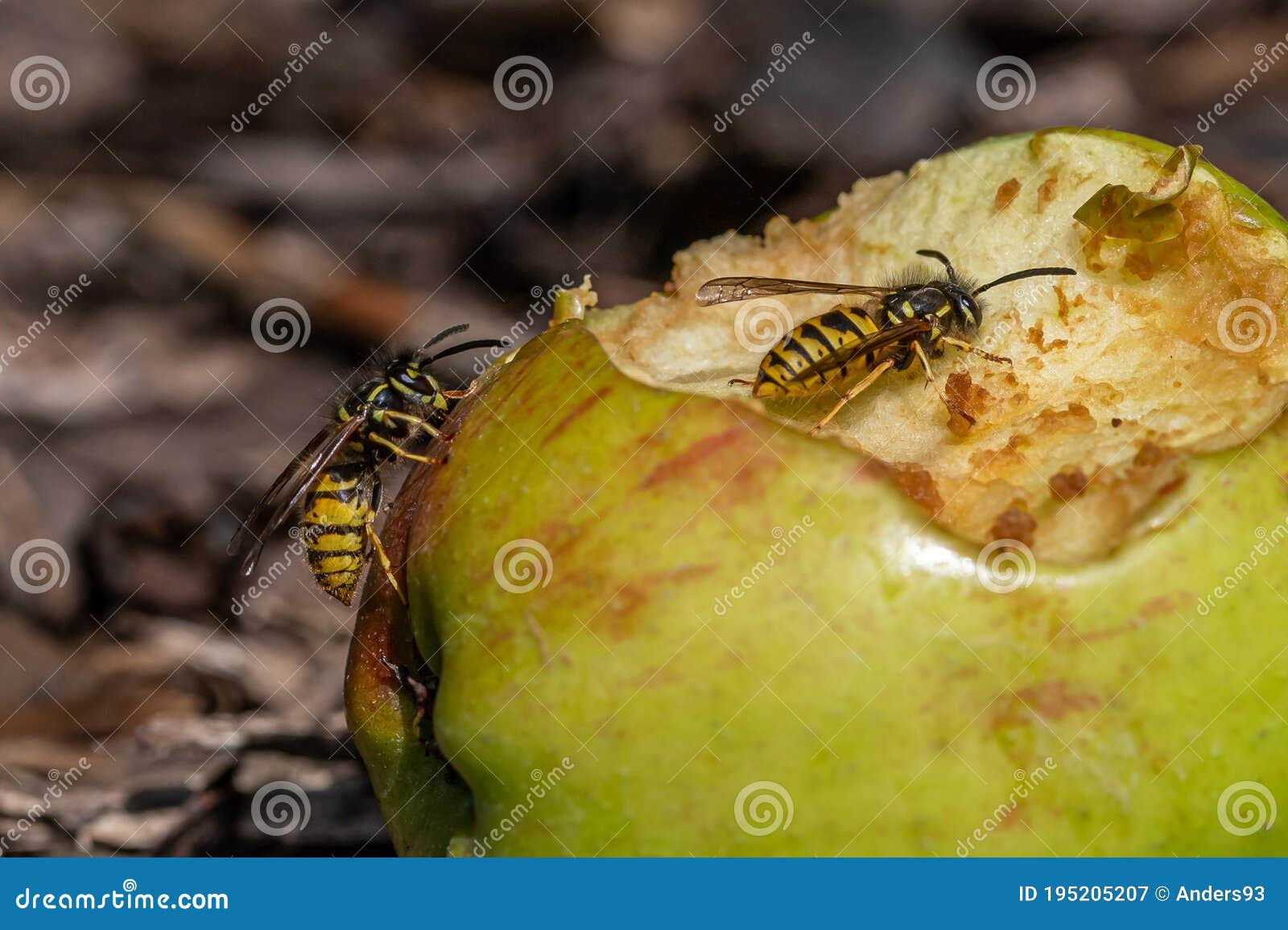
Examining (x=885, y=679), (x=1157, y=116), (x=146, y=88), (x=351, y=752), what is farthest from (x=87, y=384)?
(x=1157, y=116)

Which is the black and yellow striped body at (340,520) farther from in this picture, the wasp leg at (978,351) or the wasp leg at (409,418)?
the wasp leg at (978,351)

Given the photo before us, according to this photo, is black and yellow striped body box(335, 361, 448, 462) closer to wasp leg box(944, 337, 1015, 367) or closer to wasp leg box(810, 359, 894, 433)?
wasp leg box(810, 359, 894, 433)

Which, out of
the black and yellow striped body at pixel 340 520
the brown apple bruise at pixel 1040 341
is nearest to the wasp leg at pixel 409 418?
the black and yellow striped body at pixel 340 520

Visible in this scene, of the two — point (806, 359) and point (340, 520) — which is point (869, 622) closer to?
point (806, 359)

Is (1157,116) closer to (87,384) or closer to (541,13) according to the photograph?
(541,13)

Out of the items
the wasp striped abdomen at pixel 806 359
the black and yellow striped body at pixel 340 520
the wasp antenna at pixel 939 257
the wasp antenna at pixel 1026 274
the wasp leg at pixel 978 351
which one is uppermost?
the wasp antenna at pixel 1026 274

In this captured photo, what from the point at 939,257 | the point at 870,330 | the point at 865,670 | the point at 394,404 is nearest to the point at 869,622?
the point at 865,670

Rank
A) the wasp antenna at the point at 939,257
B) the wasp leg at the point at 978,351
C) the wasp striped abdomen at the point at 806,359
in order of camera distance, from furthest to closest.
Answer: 1. the wasp antenna at the point at 939,257
2. the wasp leg at the point at 978,351
3. the wasp striped abdomen at the point at 806,359
